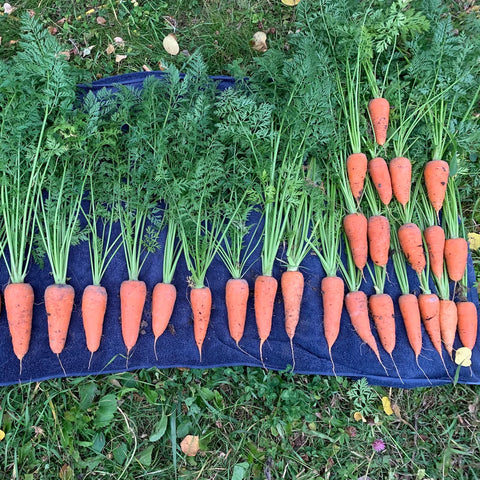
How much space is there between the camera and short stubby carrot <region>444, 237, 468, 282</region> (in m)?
2.60

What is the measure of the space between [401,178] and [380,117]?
0.46 meters

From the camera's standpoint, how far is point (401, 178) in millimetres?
2623

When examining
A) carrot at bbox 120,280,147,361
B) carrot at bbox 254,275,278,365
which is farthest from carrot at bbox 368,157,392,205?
carrot at bbox 120,280,147,361

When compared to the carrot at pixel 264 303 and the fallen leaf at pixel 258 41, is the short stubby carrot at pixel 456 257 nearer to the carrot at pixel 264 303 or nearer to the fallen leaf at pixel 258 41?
the carrot at pixel 264 303

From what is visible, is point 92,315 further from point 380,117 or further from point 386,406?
point 380,117

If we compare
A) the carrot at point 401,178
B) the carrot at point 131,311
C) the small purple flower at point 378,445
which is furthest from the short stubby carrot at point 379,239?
the carrot at point 131,311

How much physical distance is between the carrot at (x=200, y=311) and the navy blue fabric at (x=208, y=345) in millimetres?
72

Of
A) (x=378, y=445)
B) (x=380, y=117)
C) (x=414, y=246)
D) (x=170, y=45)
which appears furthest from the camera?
(x=170, y=45)

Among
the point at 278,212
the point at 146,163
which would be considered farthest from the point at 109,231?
the point at 278,212

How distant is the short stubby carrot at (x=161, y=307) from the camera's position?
2.43 m

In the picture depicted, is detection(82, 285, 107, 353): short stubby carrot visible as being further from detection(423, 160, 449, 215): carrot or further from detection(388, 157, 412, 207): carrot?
detection(423, 160, 449, 215): carrot

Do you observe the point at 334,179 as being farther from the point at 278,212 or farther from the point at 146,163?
the point at 146,163

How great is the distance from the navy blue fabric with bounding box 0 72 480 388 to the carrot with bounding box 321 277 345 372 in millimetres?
65

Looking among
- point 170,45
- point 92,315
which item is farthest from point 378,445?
point 170,45
